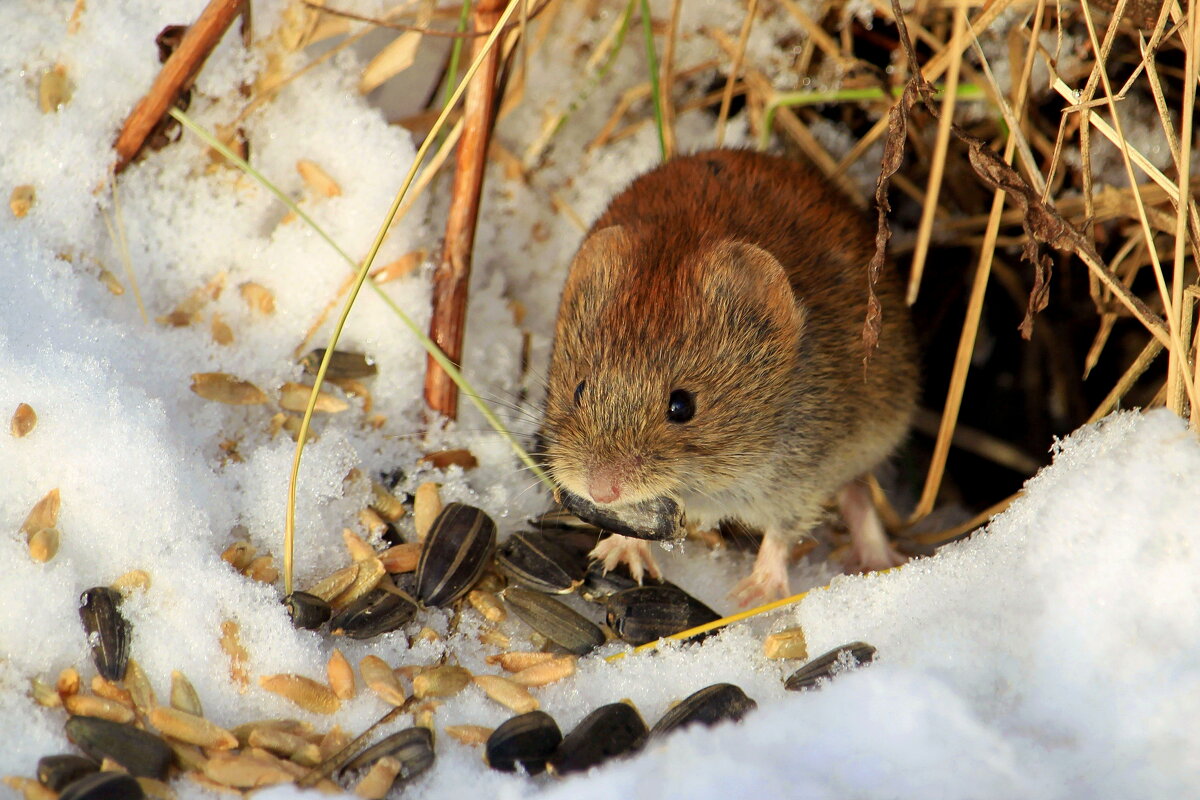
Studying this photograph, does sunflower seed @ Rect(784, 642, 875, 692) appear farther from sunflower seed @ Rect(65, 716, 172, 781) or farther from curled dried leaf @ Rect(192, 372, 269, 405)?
curled dried leaf @ Rect(192, 372, 269, 405)

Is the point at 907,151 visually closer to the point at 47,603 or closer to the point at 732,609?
the point at 732,609

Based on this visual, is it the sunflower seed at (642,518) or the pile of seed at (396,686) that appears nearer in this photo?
the pile of seed at (396,686)

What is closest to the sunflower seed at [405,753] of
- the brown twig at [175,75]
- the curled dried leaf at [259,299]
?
the curled dried leaf at [259,299]

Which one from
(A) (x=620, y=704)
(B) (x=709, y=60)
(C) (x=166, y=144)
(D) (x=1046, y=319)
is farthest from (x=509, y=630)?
(D) (x=1046, y=319)

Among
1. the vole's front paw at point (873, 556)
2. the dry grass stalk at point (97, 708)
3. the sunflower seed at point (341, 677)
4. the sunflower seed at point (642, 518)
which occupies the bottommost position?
Answer: the vole's front paw at point (873, 556)

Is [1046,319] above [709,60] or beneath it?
beneath

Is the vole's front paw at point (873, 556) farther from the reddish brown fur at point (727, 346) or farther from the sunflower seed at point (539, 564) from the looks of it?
the sunflower seed at point (539, 564)

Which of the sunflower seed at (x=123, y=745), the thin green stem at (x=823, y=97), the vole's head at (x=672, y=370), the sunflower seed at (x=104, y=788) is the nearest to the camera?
Answer: the sunflower seed at (x=104, y=788)

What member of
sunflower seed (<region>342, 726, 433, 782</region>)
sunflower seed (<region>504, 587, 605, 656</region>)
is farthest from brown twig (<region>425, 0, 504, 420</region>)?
sunflower seed (<region>342, 726, 433, 782</region>)
